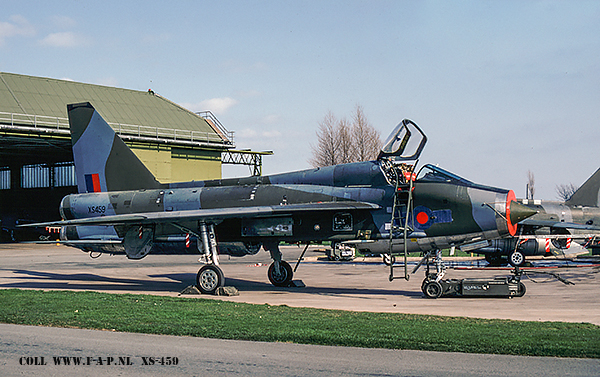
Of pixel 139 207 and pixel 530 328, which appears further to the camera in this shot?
pixel 139 207

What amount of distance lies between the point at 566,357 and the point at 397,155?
29.1 feet

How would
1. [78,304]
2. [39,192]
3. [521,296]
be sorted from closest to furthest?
[78,304], [521,296], [39,192]

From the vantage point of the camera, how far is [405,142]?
15711 millimetres

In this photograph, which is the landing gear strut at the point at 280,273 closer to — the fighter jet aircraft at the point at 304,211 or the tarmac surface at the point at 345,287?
the fighter jet aircraft at the point at 304,211

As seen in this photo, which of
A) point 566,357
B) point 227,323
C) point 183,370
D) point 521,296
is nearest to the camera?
point 183,370

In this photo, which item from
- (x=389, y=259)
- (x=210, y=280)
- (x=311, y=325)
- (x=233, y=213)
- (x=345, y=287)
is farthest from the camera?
(x=389, y=259)

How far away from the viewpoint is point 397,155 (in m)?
15.8

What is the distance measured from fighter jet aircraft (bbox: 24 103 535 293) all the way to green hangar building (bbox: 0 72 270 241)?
2491 centimetres

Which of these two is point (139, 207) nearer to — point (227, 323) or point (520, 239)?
point (227, 323)

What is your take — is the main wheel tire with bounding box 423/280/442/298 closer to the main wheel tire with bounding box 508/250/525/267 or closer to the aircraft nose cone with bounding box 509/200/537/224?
the aircraft nose cone with bounding box 509/200/537/224

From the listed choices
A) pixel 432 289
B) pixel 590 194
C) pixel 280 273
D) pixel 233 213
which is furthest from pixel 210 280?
pixel 590 194

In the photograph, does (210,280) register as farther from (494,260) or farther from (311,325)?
Result: (494,260)

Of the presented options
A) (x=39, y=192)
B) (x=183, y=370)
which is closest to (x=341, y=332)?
(x=183, y=370)

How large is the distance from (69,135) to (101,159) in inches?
949
